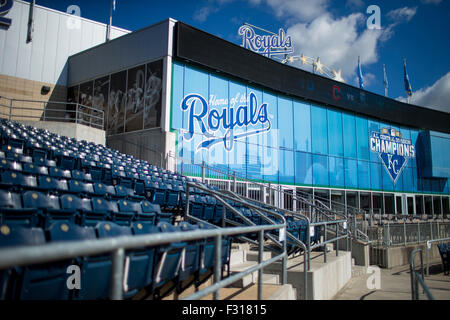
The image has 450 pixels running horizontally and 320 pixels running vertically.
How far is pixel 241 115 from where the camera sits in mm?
19953

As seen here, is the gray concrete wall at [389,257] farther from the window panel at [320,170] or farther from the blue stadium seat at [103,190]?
the blue stadium seat at [103,190]

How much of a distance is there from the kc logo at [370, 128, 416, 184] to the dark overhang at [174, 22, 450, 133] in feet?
4.28

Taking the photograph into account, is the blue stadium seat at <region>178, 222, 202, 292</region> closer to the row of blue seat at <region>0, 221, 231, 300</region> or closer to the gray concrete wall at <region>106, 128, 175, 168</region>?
the row of blue seat at <region>0, 221, 231, 300</region>

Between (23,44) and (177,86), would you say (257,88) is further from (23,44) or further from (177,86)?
(23,44)

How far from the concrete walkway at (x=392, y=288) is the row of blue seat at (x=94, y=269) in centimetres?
533

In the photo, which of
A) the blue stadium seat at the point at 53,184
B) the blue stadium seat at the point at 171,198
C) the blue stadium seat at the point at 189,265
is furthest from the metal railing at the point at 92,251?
the blue stadium seat at the point at 171,198

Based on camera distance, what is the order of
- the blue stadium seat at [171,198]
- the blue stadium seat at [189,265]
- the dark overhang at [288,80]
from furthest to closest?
the dark overhang at [288,80]
the blue stadium seat at [171,198]
the blue stadium seat at [189,265]

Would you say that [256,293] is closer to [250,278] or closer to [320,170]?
[250,278]

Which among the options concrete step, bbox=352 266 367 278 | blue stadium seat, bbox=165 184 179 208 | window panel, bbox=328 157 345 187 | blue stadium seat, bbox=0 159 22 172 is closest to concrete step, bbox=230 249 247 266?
blue stadium seat, bbox=165 184 179 208

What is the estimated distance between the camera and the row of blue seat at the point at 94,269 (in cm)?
256

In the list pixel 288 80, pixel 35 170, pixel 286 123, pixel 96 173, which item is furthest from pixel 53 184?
pixel 288 80

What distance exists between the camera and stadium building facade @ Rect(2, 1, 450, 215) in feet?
57.1

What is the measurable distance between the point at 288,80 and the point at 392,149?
Answer: 512 inches
